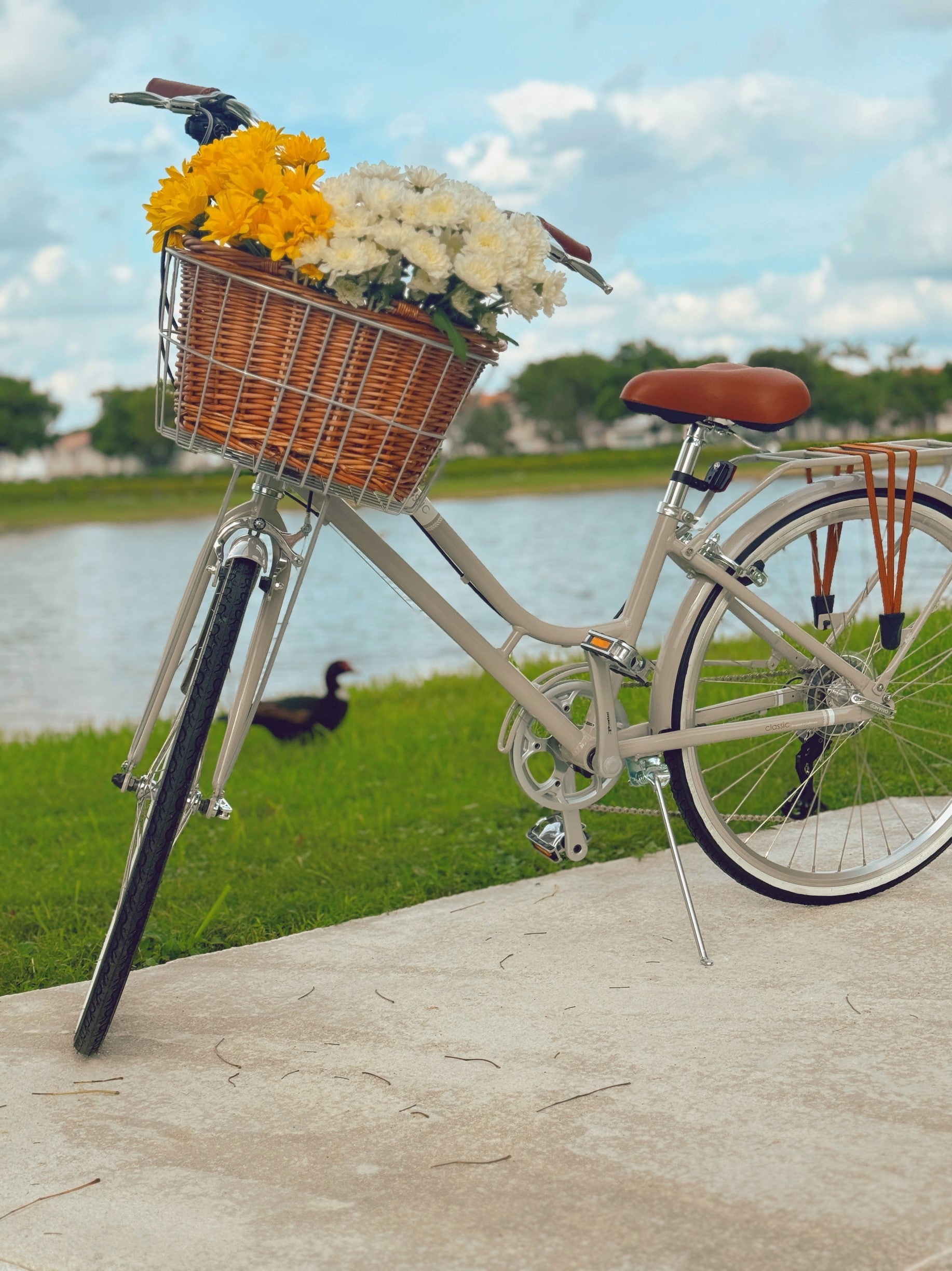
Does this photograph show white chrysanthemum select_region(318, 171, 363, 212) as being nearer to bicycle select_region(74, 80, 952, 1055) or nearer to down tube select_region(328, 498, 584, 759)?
bicycle select_region(74, 80, 952, 1055)

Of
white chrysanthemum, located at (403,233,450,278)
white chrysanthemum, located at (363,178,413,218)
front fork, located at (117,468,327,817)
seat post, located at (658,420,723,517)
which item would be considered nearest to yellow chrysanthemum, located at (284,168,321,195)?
white chrysanthemum, located at (363,178,413,218)

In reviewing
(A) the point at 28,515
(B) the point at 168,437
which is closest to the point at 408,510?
(B) the point at 168,437

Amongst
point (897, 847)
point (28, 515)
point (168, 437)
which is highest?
point (168, 437)

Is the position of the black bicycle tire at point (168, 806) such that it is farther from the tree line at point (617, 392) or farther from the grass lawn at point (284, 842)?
the tree line at point (617, 392)

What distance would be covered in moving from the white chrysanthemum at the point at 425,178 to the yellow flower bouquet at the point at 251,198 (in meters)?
0.17

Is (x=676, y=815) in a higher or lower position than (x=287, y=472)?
lower

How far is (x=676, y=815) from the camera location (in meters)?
4.10

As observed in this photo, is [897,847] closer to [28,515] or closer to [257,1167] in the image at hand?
[257,1167]

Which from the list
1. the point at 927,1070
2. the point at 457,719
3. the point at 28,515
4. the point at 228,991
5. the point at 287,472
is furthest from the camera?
the point at 28,515

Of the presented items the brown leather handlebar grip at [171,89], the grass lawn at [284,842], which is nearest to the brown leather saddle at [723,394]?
the brown leather handlebar grip at [171,89]

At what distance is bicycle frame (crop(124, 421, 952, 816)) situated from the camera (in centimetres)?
263

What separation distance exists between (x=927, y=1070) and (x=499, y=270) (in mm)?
1604

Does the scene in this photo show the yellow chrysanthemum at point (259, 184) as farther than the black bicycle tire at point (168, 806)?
No

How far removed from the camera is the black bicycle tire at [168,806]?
2523 mm
